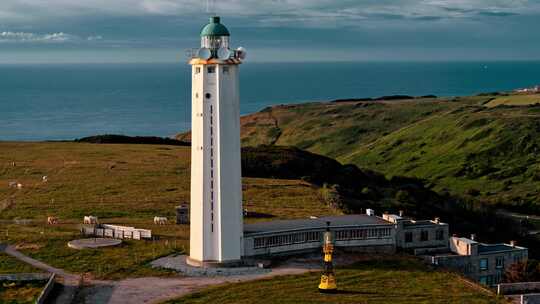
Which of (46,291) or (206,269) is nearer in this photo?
(46,291)

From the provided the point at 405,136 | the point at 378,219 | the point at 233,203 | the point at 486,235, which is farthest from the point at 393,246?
the point at 405,136

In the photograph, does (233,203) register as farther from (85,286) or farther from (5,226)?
(5,226)

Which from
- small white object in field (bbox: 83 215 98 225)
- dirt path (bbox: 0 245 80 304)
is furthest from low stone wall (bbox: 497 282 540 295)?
small white object in field (bbox: 83 215 98 225)

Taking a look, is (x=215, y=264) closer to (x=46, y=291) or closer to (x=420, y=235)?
(x=46, y=291)

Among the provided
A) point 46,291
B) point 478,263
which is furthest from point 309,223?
→ point 46,291

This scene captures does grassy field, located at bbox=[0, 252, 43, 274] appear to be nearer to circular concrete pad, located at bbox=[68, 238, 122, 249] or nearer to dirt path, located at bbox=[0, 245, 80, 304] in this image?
dirt path, located at bbox=[0, 245, 80, 304]

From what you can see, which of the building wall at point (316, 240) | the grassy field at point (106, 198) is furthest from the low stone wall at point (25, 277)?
the building wall at point (316, 240)
